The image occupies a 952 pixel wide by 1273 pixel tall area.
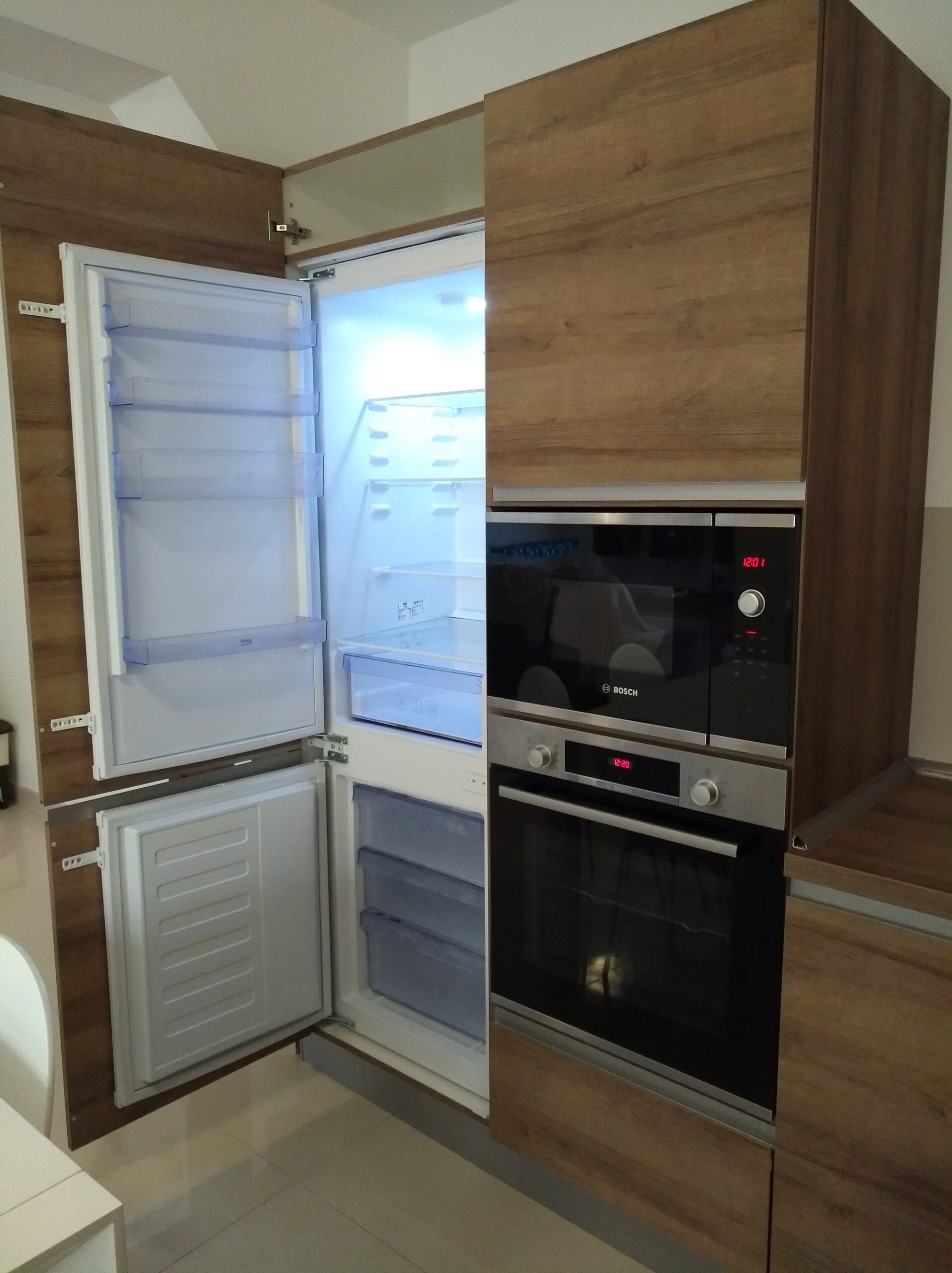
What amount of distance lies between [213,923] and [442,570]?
1037 millimetres

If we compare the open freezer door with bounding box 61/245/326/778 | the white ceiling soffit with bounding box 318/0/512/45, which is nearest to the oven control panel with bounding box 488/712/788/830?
the open freezer door with bounding box 61/245/326/778

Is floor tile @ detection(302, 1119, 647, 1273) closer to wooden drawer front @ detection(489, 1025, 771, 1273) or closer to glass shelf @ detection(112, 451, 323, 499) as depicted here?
wooden drawer front @ detection(489, 1025, 771, 1273)

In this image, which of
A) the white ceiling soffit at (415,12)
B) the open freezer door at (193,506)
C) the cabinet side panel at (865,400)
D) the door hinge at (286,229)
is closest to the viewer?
the cabinet side panel at (865,400)

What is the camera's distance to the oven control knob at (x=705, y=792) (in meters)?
1.49

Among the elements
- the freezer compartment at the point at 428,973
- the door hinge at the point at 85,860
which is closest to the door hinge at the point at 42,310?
the door hinge at the point at 85,860

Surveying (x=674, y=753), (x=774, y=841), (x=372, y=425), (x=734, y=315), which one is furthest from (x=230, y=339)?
(x=774, y=841)

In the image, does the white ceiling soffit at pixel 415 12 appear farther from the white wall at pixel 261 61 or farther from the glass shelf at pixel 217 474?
the glass shelf at pixel 217 474

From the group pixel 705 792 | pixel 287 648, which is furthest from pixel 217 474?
pixel 705 792

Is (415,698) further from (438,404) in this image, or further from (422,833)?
(438,404)

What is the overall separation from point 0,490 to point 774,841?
62.3 inches

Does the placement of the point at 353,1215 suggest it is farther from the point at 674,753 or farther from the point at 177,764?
the point at 674,753

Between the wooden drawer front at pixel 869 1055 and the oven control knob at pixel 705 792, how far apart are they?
0.18 m

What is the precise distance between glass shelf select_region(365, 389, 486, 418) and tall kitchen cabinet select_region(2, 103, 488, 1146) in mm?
13

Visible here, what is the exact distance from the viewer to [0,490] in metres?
1.92
